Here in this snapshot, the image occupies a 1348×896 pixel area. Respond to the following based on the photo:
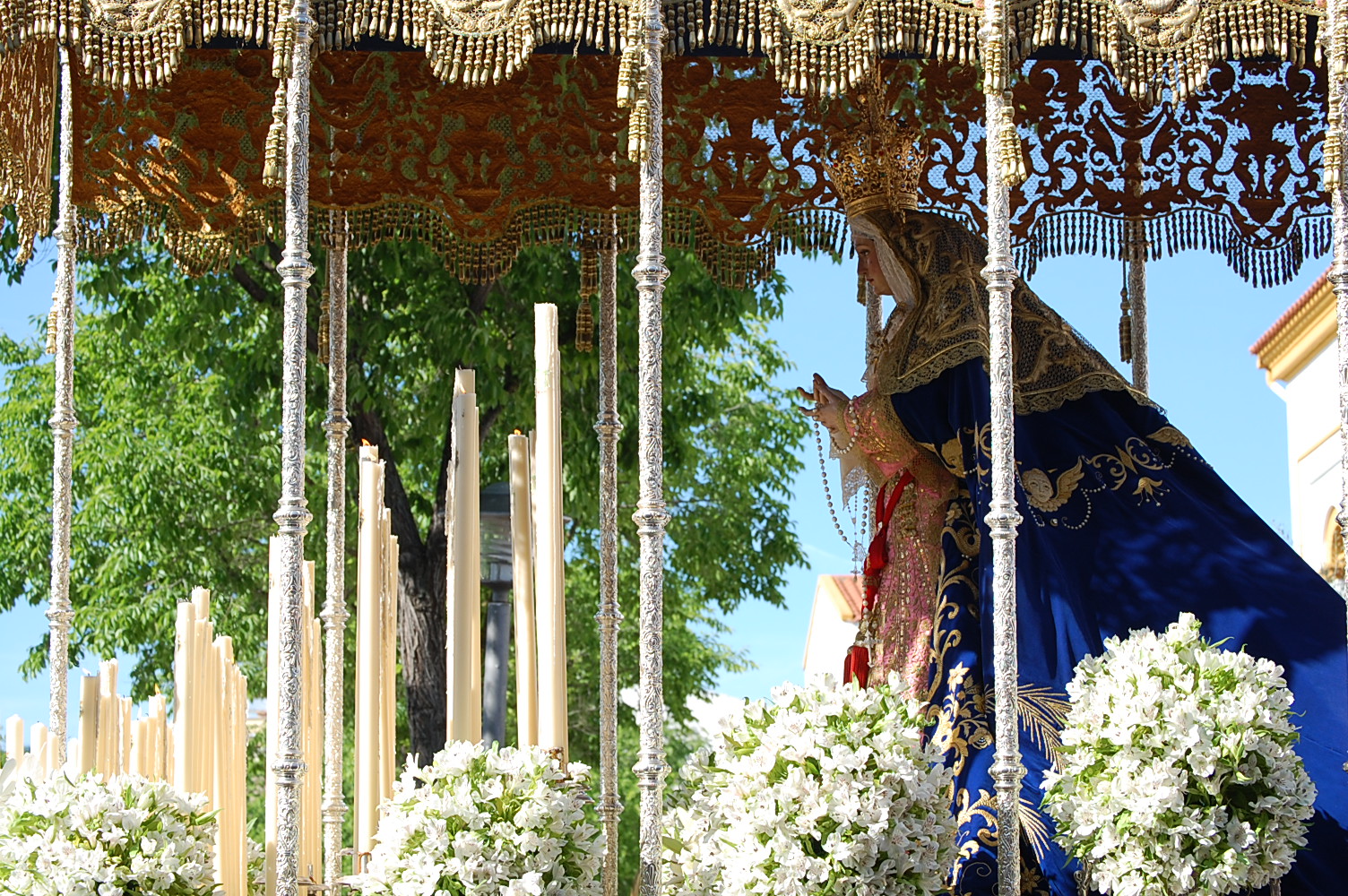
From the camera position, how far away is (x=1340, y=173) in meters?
5.74

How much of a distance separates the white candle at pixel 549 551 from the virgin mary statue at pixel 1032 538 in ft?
4.65

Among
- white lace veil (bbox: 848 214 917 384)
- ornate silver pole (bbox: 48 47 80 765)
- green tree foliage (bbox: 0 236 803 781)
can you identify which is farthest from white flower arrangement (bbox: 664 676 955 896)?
green tree foliage (bbox: 0 236 803 781)

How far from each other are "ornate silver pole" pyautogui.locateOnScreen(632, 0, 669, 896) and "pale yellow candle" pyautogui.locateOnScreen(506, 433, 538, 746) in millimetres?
341

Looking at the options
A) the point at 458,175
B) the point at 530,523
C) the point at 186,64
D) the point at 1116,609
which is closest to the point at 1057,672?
the point at 1116,609

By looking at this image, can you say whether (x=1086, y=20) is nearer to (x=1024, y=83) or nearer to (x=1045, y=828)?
(x=1024, y=83)

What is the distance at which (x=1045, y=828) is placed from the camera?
580cm

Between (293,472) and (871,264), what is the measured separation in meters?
2.70

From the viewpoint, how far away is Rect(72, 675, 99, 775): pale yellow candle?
6.22 metres

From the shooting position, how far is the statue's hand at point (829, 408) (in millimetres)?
6980

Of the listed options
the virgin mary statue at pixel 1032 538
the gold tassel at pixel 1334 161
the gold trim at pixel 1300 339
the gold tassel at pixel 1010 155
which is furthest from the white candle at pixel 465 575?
the gold trim at pixel 1300 339

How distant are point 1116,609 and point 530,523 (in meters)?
2.05

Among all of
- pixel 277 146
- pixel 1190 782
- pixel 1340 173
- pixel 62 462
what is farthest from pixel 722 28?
pixel 62 462

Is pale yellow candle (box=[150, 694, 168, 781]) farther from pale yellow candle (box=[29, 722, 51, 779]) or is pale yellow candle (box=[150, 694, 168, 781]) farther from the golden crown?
the golden crown

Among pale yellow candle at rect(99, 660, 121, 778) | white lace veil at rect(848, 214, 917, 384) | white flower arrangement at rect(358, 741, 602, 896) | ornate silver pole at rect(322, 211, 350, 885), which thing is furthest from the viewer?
ornate silver pole at rect(322, 211, 350, 885)
